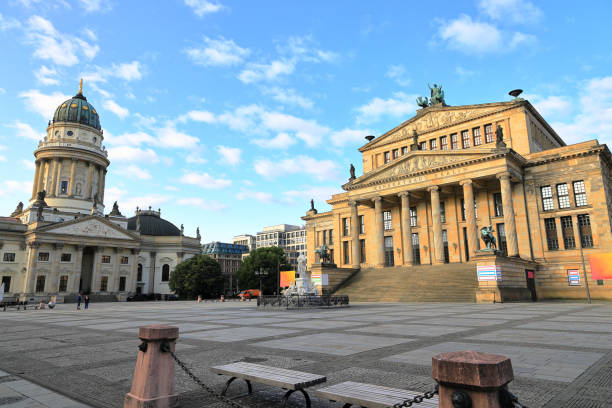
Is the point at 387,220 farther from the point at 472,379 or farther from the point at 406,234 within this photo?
the point at 472,379

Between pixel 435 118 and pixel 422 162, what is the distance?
11336 millimetres

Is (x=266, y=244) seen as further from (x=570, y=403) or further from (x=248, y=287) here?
(x=570, y=403)

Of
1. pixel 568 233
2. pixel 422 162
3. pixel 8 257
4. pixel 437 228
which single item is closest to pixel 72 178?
pixel 8 257

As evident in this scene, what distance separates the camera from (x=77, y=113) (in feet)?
263

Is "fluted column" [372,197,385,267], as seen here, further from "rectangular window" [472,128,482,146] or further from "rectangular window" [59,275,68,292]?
"rectangular window" [59,275,68,292]

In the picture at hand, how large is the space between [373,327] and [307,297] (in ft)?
47.2

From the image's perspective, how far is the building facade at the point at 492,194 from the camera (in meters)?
37.9

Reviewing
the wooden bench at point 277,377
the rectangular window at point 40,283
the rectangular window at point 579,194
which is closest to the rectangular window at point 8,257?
the rectangular window at point 40,283

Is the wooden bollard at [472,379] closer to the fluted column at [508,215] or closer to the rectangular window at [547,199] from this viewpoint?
the fluted column at [508,215]

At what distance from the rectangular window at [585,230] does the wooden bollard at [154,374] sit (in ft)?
142

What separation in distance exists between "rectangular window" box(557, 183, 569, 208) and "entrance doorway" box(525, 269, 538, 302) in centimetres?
783

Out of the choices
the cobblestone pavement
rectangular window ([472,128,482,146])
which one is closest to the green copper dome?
rectangular window ([472,128,482,146])

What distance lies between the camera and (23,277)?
6581cm

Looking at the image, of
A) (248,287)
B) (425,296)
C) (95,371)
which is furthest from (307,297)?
(248,287)
